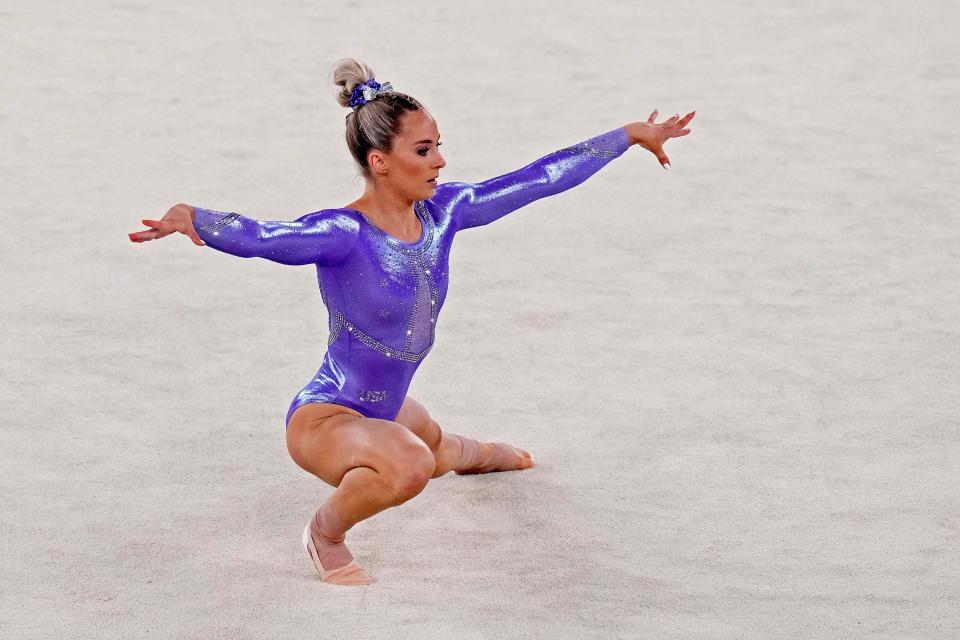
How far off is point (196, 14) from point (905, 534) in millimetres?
5546

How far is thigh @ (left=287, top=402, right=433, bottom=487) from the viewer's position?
3871 millimetres

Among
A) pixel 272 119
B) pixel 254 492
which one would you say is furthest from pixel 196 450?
pixel 272 119

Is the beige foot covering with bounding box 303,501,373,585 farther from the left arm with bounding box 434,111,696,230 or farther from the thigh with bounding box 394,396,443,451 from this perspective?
the left arm with bounding box 434,111,696,230

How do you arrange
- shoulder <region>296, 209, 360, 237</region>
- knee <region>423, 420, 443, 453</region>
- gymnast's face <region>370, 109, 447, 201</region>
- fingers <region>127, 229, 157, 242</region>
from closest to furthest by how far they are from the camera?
fingers <region>127, 229, 157, 242</region>
shoulder <region>296, 209, 360, 237</region>
gymnast's face <region>370, 109, 447, 201</region>
knee <region>423, 420, 443, 453</region>

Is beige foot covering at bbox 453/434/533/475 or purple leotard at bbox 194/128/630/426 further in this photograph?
beige foot covering at bbox 453/434/533/475

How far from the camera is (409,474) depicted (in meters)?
3.84

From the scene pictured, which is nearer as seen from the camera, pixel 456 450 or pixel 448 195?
pixel 448 195

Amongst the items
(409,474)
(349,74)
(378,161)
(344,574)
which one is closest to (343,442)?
(409,474)

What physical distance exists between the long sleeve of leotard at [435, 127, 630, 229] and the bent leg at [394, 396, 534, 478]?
55 cm

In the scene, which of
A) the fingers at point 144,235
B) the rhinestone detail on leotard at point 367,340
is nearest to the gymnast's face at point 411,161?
the rhinestone detail on leotard at point 367,340

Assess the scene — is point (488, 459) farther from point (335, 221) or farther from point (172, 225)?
point (172, 225)

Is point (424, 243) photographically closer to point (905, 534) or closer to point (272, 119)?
point (905, 534)

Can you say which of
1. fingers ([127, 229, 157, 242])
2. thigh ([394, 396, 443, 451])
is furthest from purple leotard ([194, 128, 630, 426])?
fingers ([127, 229, 157, 242])

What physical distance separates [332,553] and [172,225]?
3.14 ft
